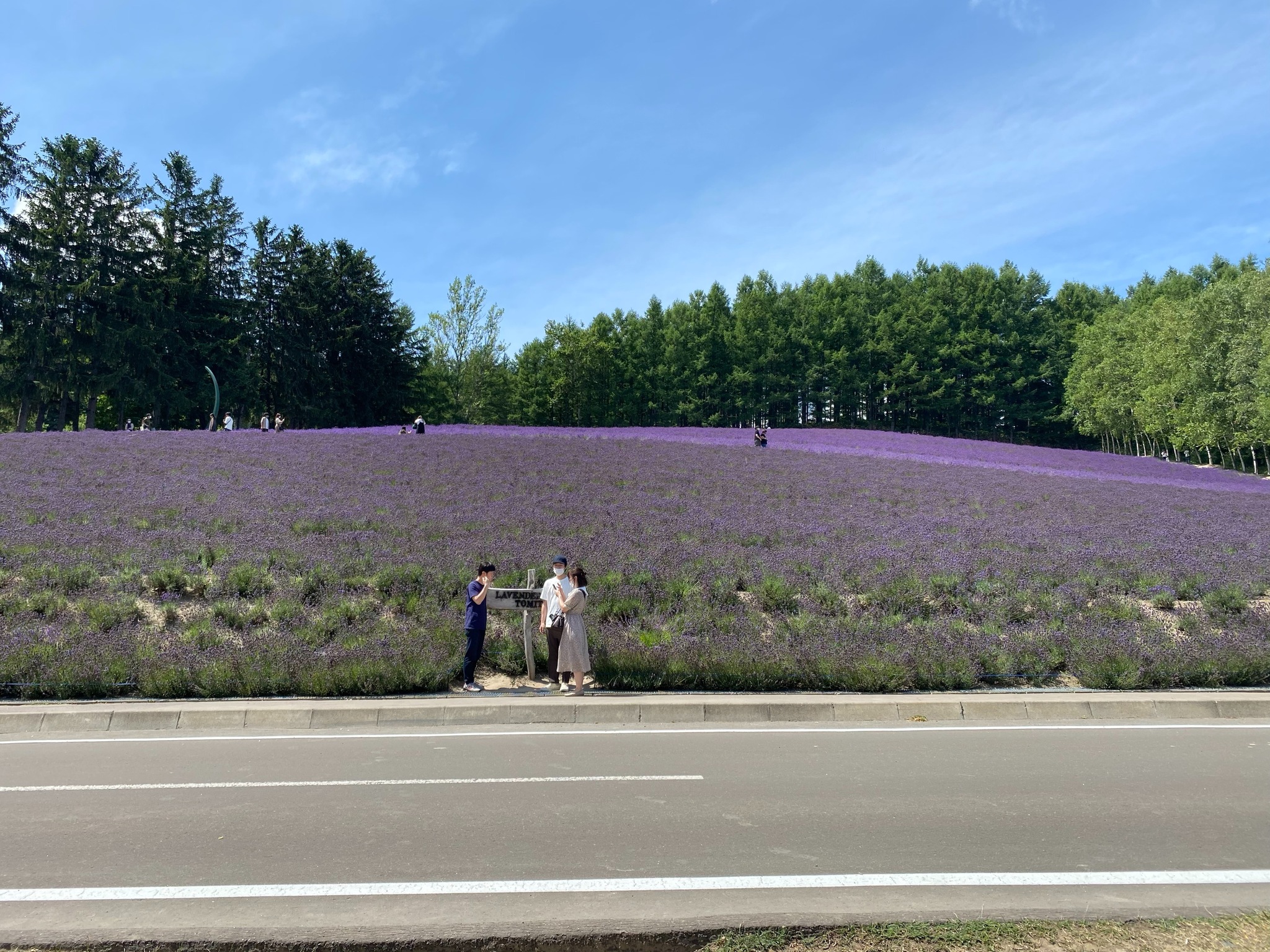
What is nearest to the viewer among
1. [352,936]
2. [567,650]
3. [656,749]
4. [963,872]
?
[352,936]

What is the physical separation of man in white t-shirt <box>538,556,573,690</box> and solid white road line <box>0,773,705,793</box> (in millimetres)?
3431

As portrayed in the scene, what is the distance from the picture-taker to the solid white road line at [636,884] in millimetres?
4250

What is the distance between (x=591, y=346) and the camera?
3002 inches

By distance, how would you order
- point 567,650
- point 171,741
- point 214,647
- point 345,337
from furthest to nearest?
point 345,337 < point 214,647 < point 567,650 < point 171,741

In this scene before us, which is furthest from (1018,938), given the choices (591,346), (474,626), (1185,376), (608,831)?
(591,346)

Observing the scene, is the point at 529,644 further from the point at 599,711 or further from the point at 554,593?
the point at 599,711

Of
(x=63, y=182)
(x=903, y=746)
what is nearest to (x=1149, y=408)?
(x=903, y=746)

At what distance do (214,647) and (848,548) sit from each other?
1119 cm

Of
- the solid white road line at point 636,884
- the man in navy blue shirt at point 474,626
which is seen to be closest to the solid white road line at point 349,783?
the solid white road line at point 636,884

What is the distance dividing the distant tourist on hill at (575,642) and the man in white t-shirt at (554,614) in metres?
0.16

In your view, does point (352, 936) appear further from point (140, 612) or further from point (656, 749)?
point (140, 612)

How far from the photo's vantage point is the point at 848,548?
15.5 meters

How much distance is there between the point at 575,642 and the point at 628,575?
398 centimetres

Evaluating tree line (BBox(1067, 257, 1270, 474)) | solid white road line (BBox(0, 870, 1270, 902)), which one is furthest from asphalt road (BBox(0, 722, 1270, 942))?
tree line (BBox(1067, 257, 1270, 474))
